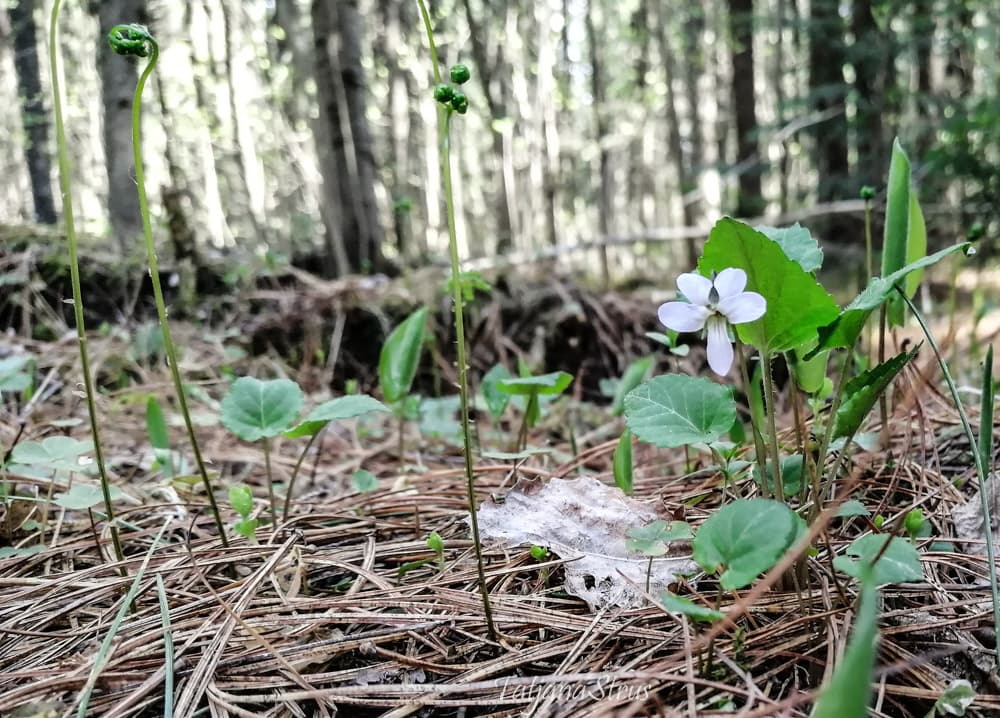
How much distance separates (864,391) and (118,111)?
599 cm

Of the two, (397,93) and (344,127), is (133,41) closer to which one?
(344,127)

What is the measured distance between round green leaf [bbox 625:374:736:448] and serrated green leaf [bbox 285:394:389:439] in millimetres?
485

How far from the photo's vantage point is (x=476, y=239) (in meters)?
20.1

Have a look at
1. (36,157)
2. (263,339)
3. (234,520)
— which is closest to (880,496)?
(234,520)

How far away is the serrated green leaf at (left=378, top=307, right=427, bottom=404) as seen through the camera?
6.47 ft

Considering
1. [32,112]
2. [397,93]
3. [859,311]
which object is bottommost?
[859,311]

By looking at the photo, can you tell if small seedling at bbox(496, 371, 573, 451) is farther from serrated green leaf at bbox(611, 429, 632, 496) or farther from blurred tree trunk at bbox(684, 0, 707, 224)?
blurred tree trunk at bbox(684, 0, 707, 224)

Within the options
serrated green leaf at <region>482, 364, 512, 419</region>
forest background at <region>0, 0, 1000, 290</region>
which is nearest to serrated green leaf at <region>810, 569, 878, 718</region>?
serrated green leaf at <region>482, 364, 512, 419</region>

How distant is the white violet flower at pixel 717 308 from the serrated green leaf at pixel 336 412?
23.0 inches

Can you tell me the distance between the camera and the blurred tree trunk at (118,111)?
4879mm

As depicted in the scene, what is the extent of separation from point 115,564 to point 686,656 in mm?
1003

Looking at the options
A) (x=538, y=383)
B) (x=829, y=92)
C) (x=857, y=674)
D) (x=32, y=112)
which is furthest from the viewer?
(x=32, y=112)

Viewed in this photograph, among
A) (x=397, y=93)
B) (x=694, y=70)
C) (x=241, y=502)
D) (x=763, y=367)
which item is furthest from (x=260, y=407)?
(x=694, y=70)

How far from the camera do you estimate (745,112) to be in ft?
24.1
